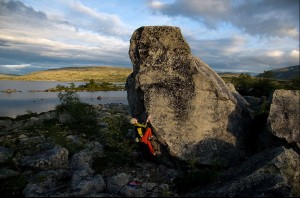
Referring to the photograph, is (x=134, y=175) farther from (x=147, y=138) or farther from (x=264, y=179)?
(x=264, y=179)

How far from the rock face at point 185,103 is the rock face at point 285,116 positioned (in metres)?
2.84

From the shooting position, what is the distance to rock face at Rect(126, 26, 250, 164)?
60.6 feet

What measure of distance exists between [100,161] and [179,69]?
7.52 metres

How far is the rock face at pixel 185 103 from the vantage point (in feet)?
60.6

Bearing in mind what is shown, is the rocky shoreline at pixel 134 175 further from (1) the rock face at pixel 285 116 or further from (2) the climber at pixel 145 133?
(2) the climber at pixel 145 133

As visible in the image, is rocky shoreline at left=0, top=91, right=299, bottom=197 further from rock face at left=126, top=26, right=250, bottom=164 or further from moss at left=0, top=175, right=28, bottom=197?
rock face at left=126, top=26, right=250, bottom=164

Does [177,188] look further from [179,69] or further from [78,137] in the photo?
[78,137]

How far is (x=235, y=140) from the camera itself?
1919 cm

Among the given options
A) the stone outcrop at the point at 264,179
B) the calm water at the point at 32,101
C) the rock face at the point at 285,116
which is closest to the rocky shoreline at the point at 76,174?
the stone outcrop at the point at 264,179

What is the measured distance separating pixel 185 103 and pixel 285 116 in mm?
5529

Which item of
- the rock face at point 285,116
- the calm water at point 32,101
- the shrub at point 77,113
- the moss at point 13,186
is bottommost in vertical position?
the calm water at point 32,101

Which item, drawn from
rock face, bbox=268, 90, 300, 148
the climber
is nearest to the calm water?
the climber

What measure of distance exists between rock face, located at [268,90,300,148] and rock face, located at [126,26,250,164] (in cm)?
284

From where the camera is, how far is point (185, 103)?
62.5 feet
